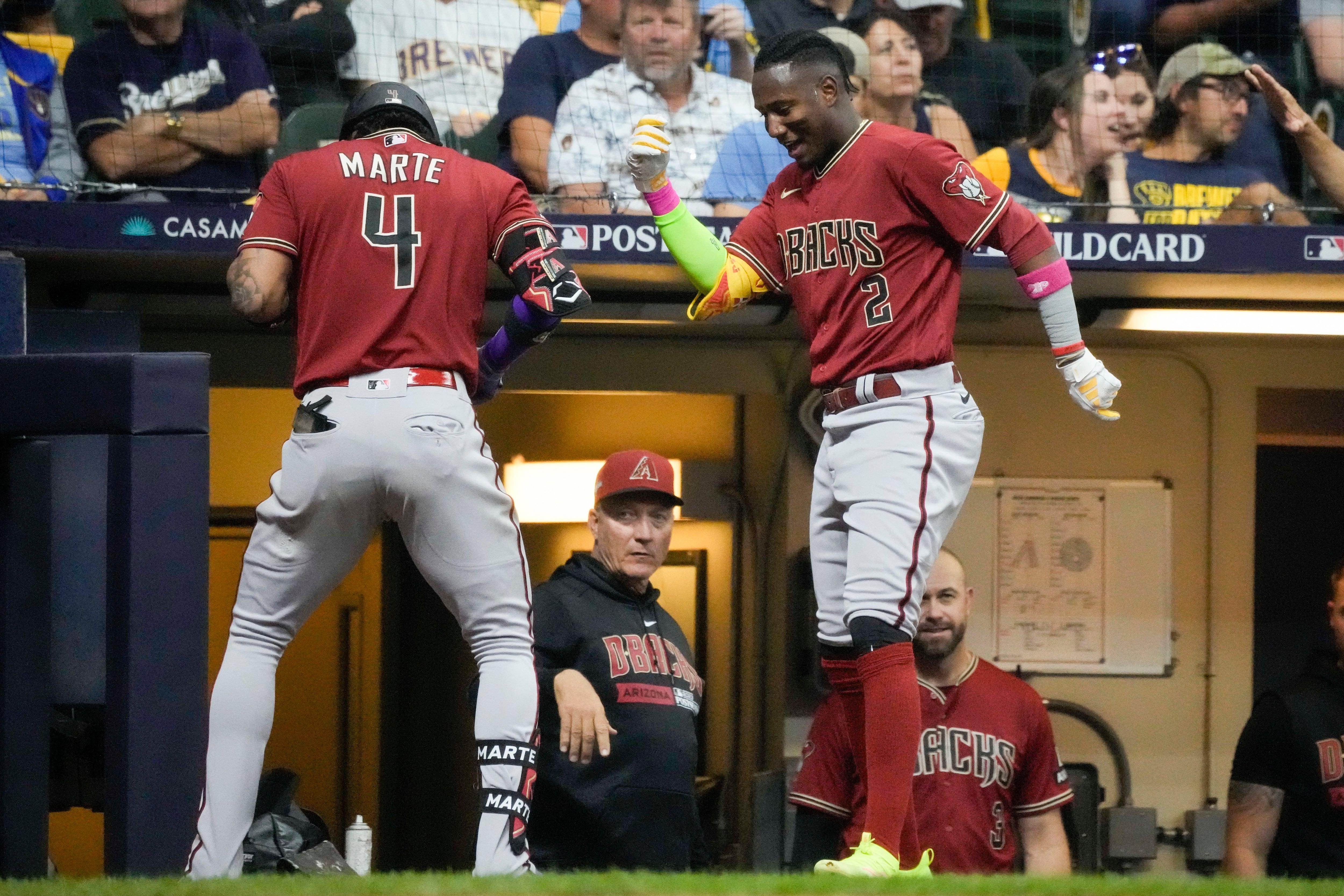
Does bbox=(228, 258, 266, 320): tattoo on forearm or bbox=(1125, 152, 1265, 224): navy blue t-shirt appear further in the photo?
bbox=(1125, 152, 1265, 224): navy blue t-shirt

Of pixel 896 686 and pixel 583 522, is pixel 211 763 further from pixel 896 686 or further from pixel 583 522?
pixel 583 522

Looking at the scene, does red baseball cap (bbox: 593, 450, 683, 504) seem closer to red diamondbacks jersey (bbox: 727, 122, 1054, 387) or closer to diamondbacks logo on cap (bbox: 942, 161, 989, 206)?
red diamondbacks jersey (bbox: 727, 122, 1054, 387)

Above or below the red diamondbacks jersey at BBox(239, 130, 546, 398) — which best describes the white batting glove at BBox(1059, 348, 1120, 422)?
below

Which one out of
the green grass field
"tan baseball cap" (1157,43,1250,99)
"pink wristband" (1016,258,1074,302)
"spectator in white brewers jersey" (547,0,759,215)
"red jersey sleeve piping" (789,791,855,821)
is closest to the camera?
the green grass field

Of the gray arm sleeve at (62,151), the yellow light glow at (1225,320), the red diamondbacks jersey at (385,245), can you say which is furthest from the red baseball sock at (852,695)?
the gray arm sleeve at (62,151)

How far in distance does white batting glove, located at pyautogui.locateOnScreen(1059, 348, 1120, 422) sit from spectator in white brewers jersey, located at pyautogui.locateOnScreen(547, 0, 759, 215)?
7.16 feet

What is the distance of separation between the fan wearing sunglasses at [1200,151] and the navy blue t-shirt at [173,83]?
2.94 m

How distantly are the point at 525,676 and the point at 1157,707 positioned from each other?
367 cm

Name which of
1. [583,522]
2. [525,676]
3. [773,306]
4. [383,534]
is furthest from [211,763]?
[383,534]

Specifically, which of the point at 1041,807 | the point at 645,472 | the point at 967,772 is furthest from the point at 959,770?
the point at 645,472

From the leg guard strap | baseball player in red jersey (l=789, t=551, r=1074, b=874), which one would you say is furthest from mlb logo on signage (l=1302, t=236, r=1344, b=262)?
the leg guard strap

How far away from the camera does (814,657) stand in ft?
19.4

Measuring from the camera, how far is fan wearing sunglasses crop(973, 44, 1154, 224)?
541 centimetres

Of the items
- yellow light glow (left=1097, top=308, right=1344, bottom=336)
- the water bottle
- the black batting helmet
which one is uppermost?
the black batting helmet
